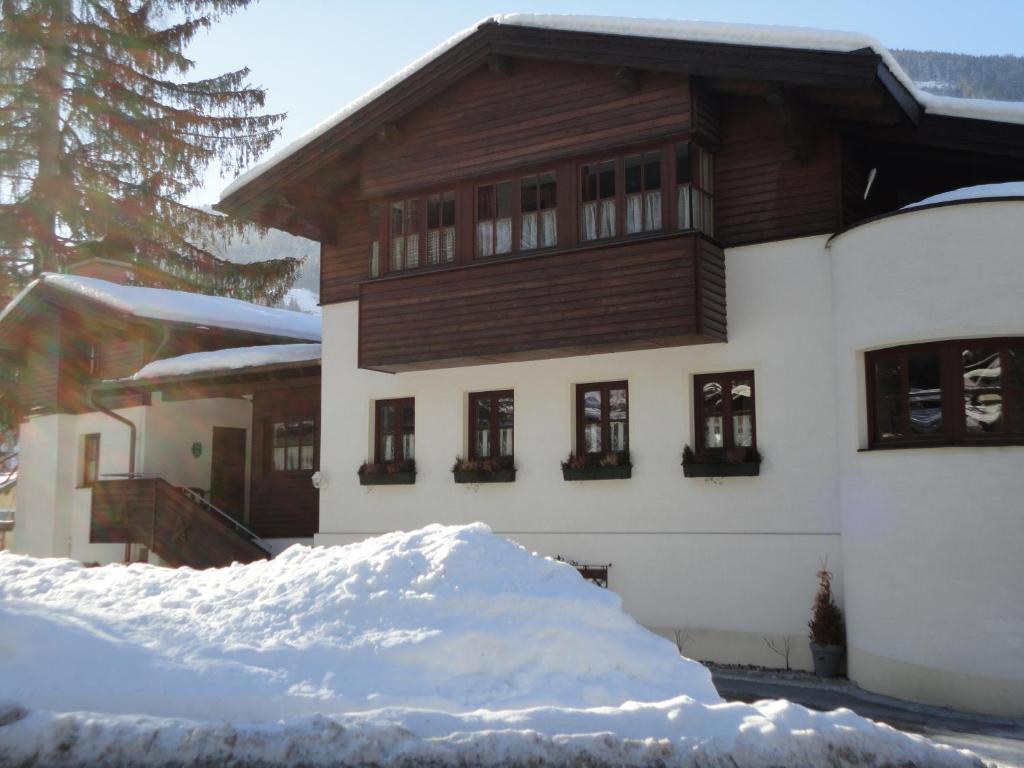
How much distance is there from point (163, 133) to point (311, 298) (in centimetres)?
2625

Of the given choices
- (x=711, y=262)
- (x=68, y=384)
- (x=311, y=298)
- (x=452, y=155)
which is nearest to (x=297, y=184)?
(x=452, y=155)

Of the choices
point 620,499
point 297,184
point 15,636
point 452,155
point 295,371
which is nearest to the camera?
point 15,636

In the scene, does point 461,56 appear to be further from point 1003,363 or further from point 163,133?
point 163,133

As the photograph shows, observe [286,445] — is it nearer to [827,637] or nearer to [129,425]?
[129,425]

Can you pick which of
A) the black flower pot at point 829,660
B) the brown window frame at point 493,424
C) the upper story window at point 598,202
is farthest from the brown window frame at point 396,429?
the black flower pot at point 829,660

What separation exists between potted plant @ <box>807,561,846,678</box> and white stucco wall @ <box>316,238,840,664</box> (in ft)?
1.20

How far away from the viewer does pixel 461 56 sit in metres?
14.6

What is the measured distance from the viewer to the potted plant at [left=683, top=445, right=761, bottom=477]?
41.7ft

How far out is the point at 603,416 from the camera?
46.5 feet

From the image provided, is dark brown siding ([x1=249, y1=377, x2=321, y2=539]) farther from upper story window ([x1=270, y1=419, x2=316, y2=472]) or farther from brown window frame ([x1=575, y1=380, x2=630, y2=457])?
brown window frame ([x1=575, y1=380, x2=630, y2=457])

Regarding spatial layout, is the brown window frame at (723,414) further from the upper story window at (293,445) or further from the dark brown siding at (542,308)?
the upper story window at (293,445)

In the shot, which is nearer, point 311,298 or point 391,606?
point 391,606

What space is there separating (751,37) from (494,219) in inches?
161

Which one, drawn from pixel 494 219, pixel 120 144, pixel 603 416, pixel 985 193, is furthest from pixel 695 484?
pixel 120 144
